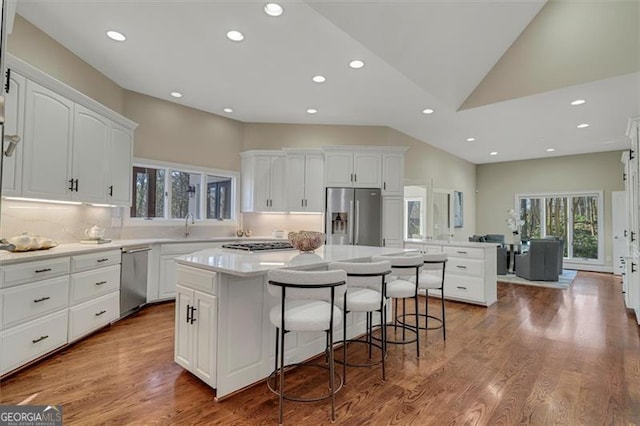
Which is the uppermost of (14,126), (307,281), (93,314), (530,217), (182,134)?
(182,134)

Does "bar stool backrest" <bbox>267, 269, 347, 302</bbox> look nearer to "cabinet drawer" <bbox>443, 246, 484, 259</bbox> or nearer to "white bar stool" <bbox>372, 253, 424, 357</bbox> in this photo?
"white bar stool" <bbox>372, 253, 424, 357</bbox>

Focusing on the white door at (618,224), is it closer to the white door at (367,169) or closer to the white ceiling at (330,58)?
the white ceiling at (330,58)

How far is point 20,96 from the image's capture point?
2.72 m

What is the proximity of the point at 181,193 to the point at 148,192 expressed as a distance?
51 cm

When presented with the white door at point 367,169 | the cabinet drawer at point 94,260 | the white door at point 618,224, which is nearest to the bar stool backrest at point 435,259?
the white door at point 367,169

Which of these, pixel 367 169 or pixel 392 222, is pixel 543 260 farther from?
pixel 367 169

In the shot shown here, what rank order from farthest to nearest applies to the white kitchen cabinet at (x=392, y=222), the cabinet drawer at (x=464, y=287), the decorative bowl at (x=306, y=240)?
the white kitchen cabinet at (x=392, y=222) < the cabinet drawer at (x=464, y=287) < the decorative bowl at (x=306, y=240)

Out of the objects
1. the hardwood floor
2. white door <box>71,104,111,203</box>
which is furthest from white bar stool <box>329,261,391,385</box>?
white door <box>71,104,111,203</box>

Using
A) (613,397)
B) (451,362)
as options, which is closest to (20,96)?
(451,362)

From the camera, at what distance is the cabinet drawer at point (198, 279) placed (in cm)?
216

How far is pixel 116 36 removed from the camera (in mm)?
3299

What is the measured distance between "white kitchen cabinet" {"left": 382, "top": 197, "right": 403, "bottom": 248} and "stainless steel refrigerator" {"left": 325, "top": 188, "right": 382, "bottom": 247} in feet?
0.36

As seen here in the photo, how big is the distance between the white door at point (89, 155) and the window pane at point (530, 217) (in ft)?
32.3

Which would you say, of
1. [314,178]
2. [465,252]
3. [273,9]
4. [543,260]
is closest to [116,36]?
[273,9]
